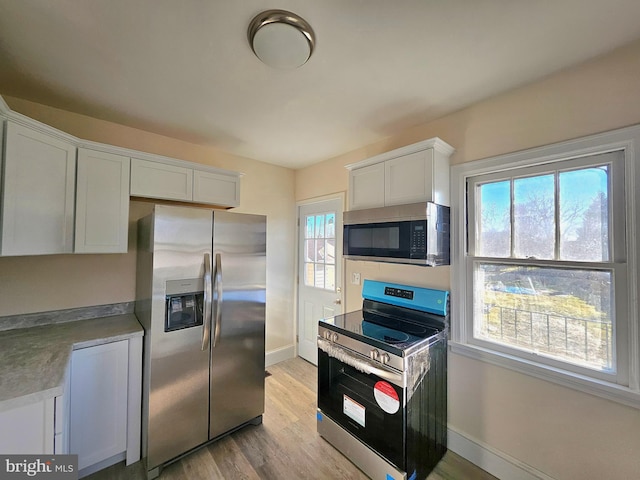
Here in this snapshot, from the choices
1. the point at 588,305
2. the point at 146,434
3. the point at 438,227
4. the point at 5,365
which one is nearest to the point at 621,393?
the point at 588,305

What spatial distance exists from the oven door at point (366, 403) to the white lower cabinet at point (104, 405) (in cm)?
135

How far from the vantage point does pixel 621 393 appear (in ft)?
4.33

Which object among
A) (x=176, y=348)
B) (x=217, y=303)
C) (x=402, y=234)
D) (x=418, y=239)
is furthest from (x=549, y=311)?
(x=176, y=348)

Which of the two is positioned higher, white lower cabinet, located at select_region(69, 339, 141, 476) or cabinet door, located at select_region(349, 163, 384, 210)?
cabinet door, located at select_region(349, 163, 384, 210)

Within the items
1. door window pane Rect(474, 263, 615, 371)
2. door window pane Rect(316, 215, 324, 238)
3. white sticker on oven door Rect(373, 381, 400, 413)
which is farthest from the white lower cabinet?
door window pane Rect(474, 263, 615, 371)

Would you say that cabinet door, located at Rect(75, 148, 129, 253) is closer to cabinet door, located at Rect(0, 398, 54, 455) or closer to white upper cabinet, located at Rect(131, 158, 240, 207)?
white upper cabinet, located at Rect(131, 158, 240, 207)

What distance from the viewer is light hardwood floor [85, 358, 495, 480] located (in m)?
1.71

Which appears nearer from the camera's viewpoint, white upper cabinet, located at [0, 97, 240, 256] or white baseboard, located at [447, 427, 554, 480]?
white upper cabinet, located at [0, 97, 240, 256]

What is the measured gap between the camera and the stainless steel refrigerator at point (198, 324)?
→ 67.9 inches

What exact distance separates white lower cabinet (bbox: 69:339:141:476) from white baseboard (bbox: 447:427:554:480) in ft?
7.57

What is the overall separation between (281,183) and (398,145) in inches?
64.0

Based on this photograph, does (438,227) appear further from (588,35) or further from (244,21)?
(244,21)

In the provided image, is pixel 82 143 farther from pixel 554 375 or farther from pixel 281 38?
pixel 554 375

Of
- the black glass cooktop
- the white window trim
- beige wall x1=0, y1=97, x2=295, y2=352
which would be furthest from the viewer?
beige wall x1=0, y1=97, x2=295, y2=352
